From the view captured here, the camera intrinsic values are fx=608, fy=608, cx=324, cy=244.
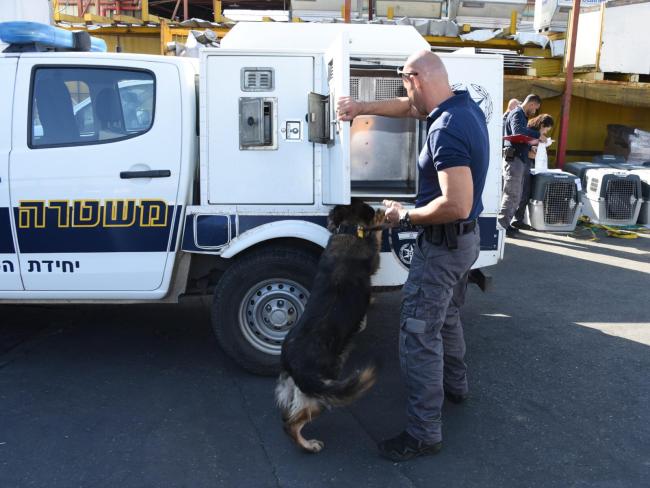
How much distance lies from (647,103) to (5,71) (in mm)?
10897

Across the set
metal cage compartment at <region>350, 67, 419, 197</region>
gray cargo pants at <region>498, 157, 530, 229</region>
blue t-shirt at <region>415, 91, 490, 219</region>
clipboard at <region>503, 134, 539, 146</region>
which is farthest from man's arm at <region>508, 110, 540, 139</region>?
blue t-shirt at <region>415, 91, 490, 219</region>

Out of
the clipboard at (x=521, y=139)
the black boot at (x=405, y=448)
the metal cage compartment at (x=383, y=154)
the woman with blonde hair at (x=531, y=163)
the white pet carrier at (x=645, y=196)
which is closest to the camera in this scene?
the black boot at (x=405, y=448)

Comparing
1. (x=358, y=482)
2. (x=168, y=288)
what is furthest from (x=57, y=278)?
(x=358, y=482)

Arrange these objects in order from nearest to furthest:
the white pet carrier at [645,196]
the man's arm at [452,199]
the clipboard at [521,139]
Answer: the man's arm at [452,199], the clipboard at [521,139], the white pet carrier at [645,196]

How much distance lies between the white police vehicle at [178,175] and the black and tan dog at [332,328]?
1.23ft

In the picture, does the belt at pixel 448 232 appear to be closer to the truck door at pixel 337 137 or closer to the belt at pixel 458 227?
the belt at pixel 458 227

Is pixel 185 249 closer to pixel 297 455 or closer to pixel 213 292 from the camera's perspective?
pixel 213 292

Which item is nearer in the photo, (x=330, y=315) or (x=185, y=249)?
(x=330, y=315)

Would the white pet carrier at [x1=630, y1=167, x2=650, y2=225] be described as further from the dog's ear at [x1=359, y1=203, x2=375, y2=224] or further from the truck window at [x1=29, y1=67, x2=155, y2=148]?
the truck window at [x1=29, y1=67, x2=155, y2=148]

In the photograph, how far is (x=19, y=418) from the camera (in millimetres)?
3520

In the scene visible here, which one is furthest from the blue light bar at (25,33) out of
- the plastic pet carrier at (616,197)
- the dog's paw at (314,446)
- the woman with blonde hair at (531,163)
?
the plastic pet carrier at (616,197)

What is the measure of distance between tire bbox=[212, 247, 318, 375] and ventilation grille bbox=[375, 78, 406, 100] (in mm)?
1558

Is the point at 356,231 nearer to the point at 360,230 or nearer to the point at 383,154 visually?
the point at 360,230

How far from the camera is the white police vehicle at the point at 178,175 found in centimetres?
384
